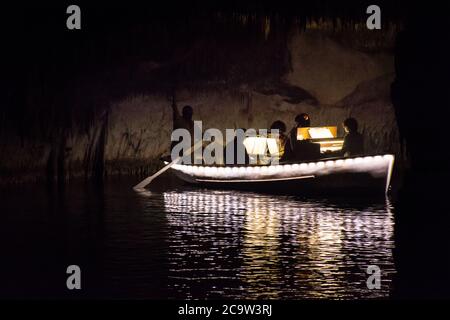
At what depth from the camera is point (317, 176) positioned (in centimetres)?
2436

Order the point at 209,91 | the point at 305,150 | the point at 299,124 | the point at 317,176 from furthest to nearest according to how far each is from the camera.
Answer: the point at 209,91
the point at 299,124
the point at 305,150
the point at 317,176

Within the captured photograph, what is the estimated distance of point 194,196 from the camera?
82.2 feet

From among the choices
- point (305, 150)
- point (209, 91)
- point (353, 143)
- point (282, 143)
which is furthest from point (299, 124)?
point (209, 91)

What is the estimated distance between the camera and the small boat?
23.7 m

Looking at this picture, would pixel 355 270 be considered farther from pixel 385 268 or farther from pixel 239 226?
pixel 239 226

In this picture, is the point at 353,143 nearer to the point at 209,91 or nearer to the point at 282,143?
the point at 282,143

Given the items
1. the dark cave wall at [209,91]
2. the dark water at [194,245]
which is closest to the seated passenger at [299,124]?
the dark water at [194,245]

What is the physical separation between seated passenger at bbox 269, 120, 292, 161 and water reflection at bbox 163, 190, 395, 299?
193 centimetres

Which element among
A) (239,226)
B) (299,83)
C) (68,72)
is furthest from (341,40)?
(239,226)

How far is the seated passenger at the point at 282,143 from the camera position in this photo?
2538 centimetres

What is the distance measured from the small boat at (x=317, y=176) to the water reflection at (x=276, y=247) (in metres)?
1.10

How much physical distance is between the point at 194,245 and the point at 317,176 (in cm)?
801

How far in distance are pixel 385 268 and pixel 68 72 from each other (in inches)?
538

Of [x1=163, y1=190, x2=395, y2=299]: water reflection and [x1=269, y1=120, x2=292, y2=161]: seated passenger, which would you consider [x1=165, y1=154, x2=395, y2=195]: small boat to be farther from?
[x1=163, y1=190, x2=395, y2=299]: water reflection
